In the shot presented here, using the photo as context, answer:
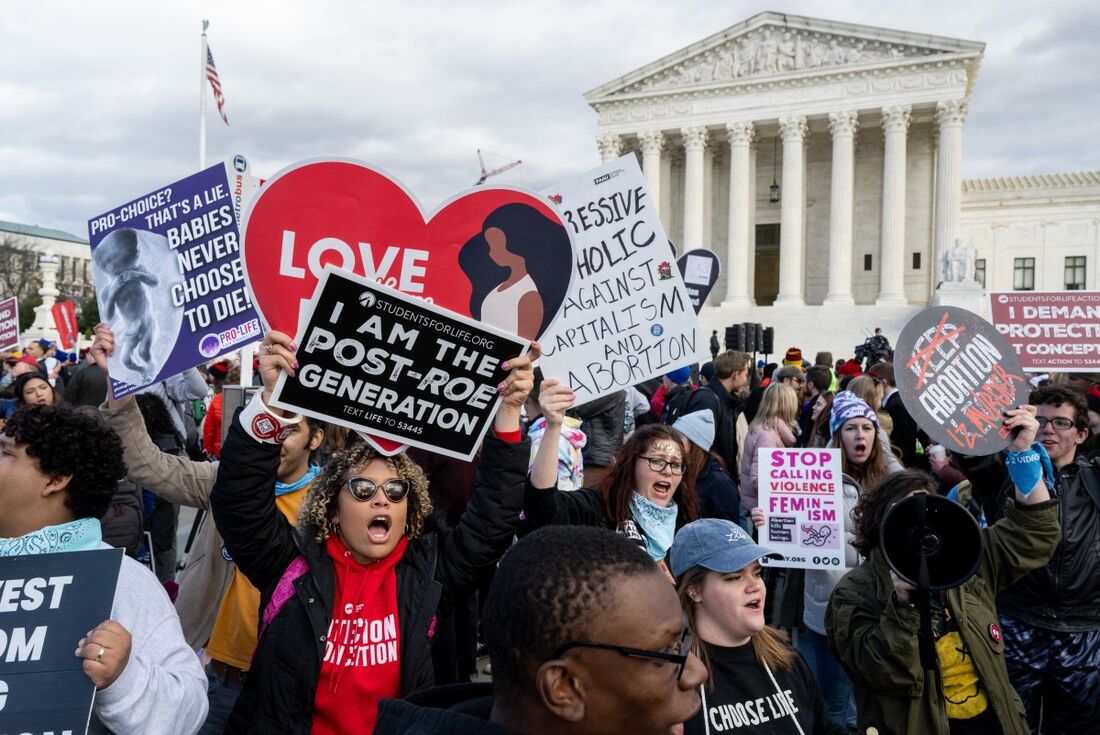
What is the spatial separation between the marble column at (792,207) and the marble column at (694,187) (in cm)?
385

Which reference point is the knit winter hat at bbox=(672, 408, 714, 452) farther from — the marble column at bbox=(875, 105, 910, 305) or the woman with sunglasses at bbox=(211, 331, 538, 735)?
the marble column at bbox=(875, 105, 910, 305)

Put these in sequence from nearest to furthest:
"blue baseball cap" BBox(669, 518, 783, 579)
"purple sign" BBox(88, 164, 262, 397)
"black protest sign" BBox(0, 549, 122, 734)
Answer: "black protest sign" BBox(0, 549, 122, 734), "blue baseball cap" BBox(669, 518, 783, 579), "purple sign" BBox(88, 164, 262, 397)

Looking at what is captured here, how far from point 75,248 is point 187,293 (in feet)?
297

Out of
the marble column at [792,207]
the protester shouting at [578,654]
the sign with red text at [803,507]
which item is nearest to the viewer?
the protester shouting at [578,654]

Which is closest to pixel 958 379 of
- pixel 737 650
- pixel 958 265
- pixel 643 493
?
pixel 643 493

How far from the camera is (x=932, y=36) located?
36938 mm

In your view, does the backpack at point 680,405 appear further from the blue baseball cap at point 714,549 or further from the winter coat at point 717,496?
the blue baseball cap at point 714,549

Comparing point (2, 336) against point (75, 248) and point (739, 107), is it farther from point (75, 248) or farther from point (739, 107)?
point (75, 248)

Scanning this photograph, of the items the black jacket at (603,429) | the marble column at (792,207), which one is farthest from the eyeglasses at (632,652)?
the marble column at (792,207)

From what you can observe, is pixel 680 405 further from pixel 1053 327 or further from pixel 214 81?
pixel 214 81

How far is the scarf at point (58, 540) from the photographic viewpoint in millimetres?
2248

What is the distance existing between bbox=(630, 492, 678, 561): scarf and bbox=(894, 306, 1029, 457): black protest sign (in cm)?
115

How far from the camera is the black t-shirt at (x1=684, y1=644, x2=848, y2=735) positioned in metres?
2.54

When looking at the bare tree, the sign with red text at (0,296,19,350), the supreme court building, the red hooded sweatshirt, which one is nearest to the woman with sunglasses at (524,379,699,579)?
the red hooded sweatshirt
